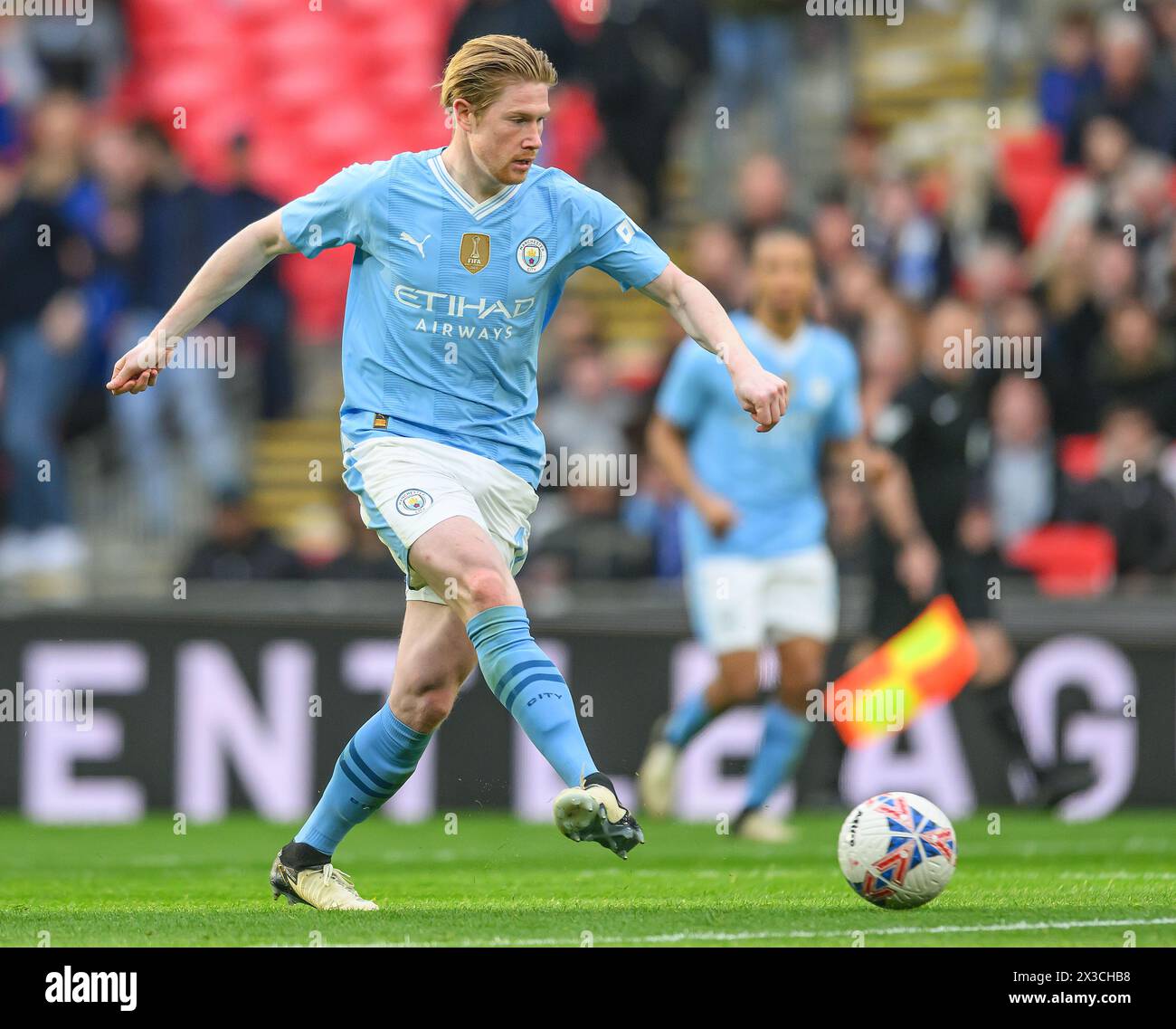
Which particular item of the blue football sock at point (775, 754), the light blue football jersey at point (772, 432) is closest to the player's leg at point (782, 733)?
the blue football sock at point (775, 754)

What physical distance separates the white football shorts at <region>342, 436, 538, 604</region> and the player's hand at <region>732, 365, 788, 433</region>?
0.81m

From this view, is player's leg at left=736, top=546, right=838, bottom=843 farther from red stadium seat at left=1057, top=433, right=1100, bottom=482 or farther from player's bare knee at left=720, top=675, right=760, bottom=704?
red stadium seat at left=1057, top=433, right=1100, bottom=482

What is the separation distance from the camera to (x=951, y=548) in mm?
12578

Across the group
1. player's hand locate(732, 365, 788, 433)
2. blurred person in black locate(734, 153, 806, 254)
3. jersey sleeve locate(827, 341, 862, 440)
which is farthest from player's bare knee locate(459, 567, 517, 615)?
blurred person in black locate(734, 153, 806, 254)

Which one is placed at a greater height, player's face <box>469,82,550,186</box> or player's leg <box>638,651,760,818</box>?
player's face <box>469,82,550,186</box>

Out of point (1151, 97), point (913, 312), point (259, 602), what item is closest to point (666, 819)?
point (259, 602)

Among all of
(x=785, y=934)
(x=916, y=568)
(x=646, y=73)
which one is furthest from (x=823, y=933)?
(x=646, y=73)

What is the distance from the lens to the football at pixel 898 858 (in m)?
6.62

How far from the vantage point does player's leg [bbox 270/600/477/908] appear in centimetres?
670

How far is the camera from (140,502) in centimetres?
1465

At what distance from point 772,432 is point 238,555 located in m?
4.43

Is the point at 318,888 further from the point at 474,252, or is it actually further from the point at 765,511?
the point at 765,511

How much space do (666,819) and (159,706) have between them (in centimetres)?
283

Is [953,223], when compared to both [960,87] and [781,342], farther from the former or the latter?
[781,342]
